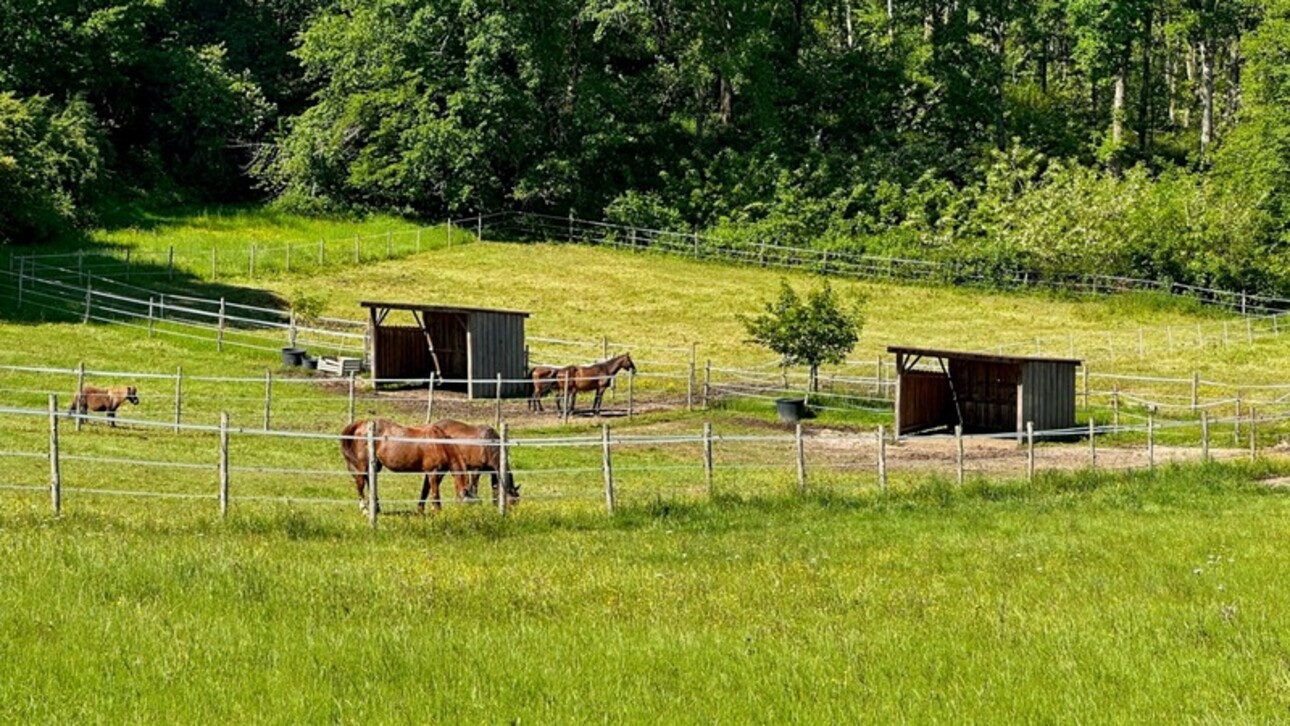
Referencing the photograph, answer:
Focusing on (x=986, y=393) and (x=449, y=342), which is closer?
(x=986, y=393)

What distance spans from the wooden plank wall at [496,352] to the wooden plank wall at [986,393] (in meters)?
10.8

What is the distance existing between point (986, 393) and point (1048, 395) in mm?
2095

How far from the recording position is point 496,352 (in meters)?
37.8

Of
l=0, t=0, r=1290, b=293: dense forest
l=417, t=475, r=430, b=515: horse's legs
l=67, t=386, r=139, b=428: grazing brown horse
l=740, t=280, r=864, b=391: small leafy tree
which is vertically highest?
l=0, t=0, r=1290, b=293: dense forest

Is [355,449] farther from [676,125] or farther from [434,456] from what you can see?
[676,125]

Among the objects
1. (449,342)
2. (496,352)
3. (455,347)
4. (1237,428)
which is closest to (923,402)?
(1237,428)

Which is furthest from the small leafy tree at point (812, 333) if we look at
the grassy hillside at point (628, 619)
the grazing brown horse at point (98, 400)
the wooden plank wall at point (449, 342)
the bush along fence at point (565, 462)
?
the grassy hillside at point (628, 619)

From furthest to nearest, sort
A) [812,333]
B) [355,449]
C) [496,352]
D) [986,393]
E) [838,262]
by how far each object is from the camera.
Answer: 1. [838,262]
2. [496,352]
3. [812,333]
4. [986,393]
5. [355,449]

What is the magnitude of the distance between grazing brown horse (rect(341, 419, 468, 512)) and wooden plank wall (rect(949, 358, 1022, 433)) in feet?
60.6

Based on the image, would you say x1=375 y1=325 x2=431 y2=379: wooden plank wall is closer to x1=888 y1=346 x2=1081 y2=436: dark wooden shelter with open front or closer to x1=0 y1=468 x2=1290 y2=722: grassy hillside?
x1=888 y1=346 x2=1081 y2=436: dark wooden shelter with open front

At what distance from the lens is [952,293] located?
5806cm

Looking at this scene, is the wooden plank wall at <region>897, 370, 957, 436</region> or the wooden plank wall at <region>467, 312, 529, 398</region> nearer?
the wooden plank wall at <region>897, 370, 957, 436</region>

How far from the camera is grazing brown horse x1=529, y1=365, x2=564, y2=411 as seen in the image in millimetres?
34312

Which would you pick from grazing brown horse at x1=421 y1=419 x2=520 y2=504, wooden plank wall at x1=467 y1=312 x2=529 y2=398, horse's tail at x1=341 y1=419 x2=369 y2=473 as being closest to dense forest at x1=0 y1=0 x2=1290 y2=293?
wooden plank wall at x1=467 y1=312 x2=529 y2=398
